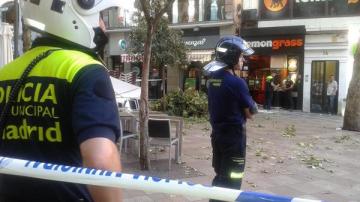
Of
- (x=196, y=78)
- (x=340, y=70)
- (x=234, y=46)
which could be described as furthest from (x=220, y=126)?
(x=196, y=78)

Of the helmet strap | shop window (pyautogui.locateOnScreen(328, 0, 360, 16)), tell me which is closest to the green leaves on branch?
shop window (pyautogui.locateOnScreen(328, 0, 360, 16))

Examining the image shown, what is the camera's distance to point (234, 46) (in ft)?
15.2

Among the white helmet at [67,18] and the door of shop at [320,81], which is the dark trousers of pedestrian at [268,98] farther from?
the white helmet at [67,18]

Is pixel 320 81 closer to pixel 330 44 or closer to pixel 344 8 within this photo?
pixel 330 44

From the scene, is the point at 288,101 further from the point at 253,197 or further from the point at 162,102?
the point at 253,197

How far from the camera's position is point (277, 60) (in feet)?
73.5

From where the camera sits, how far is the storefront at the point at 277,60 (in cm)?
2173

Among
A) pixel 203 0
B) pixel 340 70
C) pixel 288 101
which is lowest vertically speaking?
pixel 288 101

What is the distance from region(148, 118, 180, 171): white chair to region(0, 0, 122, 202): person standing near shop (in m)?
5.85

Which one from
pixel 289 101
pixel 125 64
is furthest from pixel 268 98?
pixel 125 64

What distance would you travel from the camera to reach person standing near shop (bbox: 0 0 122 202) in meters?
1.48

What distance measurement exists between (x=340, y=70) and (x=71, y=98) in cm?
2046

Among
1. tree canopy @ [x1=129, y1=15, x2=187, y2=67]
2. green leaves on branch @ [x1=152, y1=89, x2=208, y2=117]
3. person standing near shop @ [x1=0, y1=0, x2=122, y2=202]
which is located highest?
tree canopy @ [x1=129, y1=15, x2=187, y2=67]

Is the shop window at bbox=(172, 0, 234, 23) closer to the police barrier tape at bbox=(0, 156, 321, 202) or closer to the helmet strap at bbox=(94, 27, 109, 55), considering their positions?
the helmet strap at bbox=(94, 27, 109, 55)
